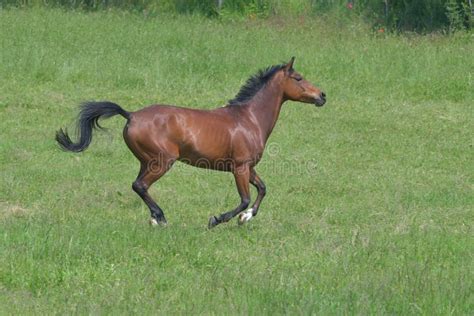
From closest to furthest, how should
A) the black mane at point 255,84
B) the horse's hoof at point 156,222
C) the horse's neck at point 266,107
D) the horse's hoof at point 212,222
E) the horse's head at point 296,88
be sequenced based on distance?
the horse's hoof at point 156,222
the horse's hoof at point 212,222
the horse's neck at point 266,107
the black mane at point 255,84
the horse's head at point 296,88

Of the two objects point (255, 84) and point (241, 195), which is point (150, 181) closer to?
point (241, 195)

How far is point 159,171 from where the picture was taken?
33.8 ft

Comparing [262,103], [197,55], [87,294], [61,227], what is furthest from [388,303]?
[197,55]

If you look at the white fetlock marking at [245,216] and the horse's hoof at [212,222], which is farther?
→ the white fetlock marking at [245,216]

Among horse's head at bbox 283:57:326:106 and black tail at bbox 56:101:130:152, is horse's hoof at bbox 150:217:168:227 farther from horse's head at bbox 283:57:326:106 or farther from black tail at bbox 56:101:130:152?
horse's head at bbox 283:57:326:106

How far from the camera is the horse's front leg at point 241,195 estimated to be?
10422 millimetres

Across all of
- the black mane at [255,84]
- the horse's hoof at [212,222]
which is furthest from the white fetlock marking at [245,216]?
the black mane at [255,84]

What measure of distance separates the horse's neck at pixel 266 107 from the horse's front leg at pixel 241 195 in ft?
1.66

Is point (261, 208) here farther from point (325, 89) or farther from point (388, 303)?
point (325, 89)

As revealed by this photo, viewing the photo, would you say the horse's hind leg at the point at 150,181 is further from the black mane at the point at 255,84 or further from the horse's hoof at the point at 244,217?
the black mane at the point at 255,84

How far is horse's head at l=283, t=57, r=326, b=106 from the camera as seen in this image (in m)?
11.3

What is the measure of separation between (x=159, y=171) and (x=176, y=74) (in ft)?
31.1

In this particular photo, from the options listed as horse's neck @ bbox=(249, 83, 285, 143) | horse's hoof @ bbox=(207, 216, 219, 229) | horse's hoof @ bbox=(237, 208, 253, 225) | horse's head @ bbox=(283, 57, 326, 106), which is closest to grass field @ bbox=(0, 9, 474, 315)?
horse's hoof @ bbox=(237, 208, 253, 225)

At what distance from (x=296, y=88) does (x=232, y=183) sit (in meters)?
2.23
